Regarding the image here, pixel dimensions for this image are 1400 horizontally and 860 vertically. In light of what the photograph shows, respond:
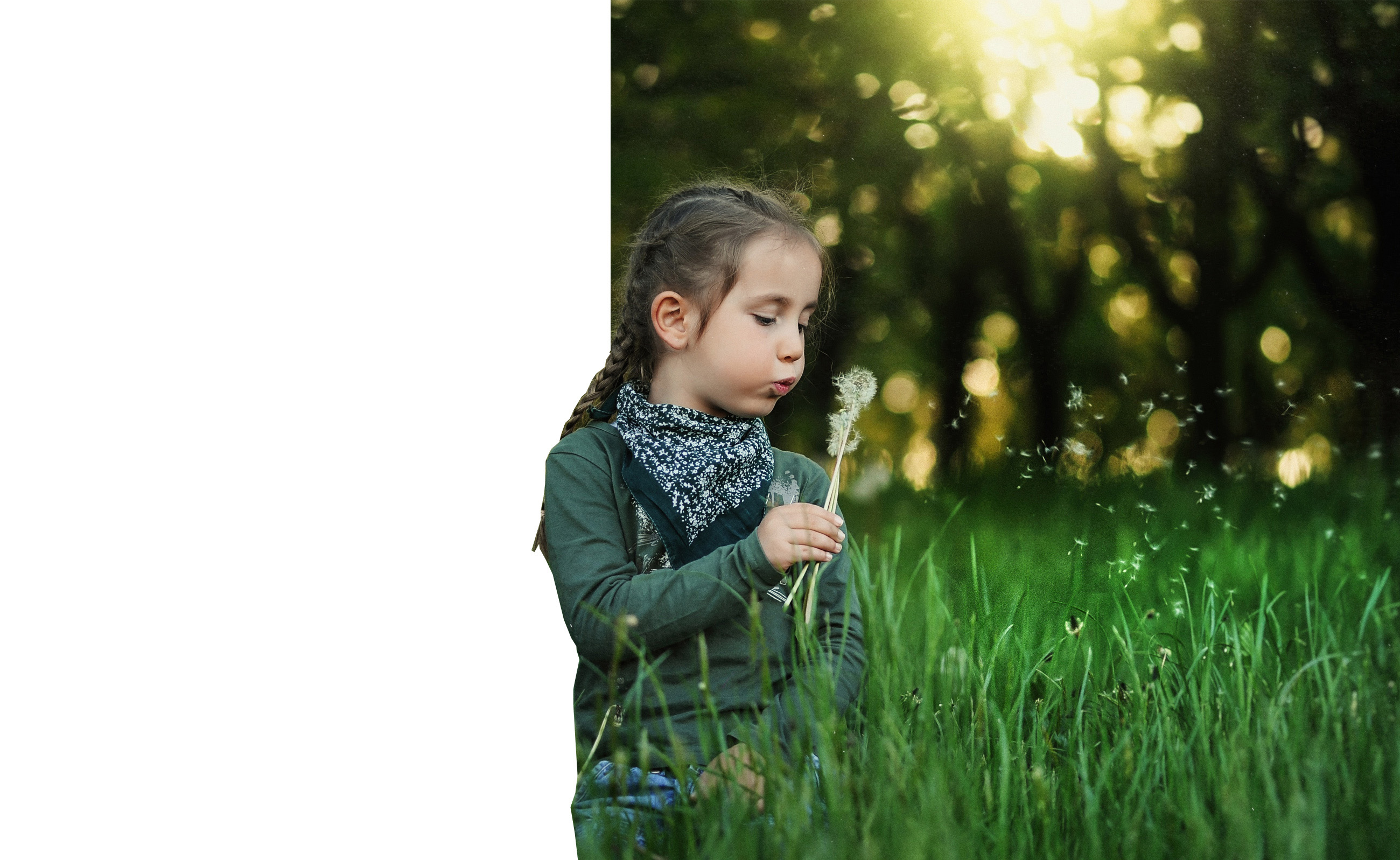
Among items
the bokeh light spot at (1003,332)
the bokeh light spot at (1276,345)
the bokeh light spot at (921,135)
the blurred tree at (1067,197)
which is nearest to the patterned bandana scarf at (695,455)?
the blurred tree at (1067,197)

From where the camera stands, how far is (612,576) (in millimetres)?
1794

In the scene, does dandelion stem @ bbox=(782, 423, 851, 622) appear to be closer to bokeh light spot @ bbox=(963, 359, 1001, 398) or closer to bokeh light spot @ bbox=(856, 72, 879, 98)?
bokeh light spot @ bbox=(963, 359, 1001, 398)

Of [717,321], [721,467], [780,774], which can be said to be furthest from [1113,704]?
[717,321]

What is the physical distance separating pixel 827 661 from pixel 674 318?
2.09 ft

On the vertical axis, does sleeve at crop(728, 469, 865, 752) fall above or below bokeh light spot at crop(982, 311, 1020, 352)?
below

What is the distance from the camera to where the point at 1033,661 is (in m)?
1.99

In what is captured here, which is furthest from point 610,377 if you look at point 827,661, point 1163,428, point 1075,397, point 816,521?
point 1163,428

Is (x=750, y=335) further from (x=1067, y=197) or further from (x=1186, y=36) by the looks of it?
(x=1186, y=36)

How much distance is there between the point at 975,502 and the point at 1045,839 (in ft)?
2.13

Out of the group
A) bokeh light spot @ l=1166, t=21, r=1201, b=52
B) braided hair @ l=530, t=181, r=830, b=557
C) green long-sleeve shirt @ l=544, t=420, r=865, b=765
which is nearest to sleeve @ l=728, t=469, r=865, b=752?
green long-sleeve shirt @ l=544, t=420, r=865, b=765

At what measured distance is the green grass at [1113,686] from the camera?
1.60 m

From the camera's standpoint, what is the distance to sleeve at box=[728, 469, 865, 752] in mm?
1729

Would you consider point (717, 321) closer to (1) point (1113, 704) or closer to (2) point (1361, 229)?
(1) point (1113, 704)

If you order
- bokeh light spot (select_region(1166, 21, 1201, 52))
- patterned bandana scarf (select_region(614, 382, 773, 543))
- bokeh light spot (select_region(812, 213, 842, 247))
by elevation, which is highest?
bokeh light spot (select_region(1166, 21, 1201, 52))
